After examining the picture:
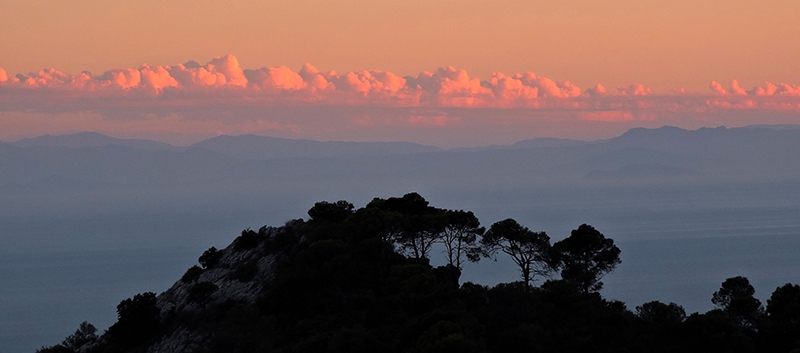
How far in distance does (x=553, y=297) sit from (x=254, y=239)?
30236 millimetres

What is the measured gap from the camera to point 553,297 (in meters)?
60.8

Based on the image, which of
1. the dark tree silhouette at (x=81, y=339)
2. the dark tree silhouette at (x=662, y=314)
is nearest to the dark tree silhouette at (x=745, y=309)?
the dark tree silhouette at (x=662, y=314)

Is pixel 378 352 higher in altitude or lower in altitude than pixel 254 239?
lower

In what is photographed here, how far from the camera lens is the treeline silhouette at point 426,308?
2135 inches

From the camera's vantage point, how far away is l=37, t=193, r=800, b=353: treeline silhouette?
178 feet

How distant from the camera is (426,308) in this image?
56.9 m

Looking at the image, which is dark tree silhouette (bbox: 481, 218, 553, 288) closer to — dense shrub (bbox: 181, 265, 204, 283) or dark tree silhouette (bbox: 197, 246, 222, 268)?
dark tree silhouette (bbox: 197, 246, 222, 268)

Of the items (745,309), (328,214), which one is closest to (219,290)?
(328,214)

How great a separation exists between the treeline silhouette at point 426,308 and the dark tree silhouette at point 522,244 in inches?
4.9

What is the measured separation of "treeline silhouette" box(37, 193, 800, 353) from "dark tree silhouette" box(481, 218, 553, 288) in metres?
0.13

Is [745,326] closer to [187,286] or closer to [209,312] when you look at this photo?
[209,312]

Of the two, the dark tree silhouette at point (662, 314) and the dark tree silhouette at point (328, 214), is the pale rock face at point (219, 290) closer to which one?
the dark tree silhouette at point (328, 214)

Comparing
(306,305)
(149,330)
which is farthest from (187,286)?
(306,305)

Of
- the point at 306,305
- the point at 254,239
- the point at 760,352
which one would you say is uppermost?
the point at 254,239
